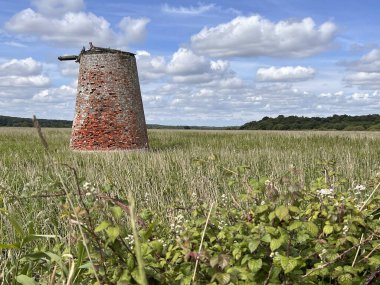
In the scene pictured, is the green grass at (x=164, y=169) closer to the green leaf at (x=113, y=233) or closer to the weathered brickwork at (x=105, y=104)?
the green leaf at (x=113, y=233)

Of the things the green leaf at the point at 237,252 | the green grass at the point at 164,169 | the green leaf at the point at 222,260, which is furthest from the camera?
the green grass at the point at 164,169

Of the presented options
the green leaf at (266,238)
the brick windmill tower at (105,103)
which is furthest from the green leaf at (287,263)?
the brick windmill tower at (105,103)

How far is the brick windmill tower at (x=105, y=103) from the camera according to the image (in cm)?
1419

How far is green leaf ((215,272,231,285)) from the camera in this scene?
2.05 meters

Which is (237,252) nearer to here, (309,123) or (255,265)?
(255,265)

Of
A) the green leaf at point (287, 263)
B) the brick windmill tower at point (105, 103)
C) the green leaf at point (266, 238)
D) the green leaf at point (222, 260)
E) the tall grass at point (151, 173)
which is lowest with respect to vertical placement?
the tall grass at point (151, 173)

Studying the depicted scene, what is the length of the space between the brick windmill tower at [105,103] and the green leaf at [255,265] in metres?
12.2

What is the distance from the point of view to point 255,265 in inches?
88.8

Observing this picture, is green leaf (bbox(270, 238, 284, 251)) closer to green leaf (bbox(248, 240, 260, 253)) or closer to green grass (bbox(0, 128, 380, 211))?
green leaf (bbox(248, 240, 260, 253))

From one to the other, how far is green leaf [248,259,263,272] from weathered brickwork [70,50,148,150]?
12.2 meters

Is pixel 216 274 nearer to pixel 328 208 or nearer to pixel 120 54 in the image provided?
pixel 328 208

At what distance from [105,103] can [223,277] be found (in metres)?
12.6

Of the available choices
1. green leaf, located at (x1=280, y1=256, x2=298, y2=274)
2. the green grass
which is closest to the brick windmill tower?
the green grass

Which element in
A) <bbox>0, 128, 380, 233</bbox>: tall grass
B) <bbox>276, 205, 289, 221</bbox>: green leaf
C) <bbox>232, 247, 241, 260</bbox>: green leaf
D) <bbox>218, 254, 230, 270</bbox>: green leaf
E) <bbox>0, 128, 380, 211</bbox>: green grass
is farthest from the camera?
<bbox>0, 128, 380, 211</bbox>: green grass
